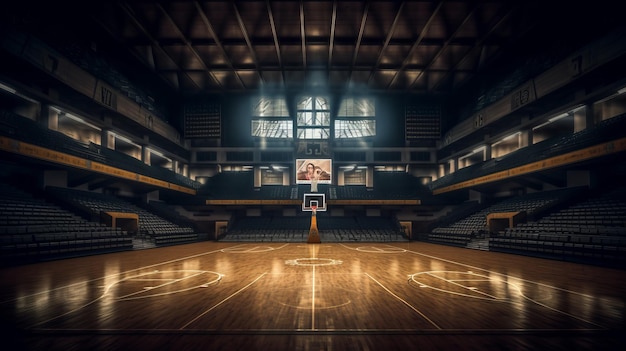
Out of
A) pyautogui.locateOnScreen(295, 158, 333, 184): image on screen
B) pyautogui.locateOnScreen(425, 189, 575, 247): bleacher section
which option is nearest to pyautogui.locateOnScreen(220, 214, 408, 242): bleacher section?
pyautogui.locateOnScreen(425, 189, 575, 247): bleacher section

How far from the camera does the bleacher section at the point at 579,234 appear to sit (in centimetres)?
757

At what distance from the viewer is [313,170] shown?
19.7 meters

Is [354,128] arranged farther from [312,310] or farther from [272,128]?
[312,310]

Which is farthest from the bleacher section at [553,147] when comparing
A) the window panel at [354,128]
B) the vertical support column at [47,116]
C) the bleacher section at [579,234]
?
the vertical support column at [47,116]

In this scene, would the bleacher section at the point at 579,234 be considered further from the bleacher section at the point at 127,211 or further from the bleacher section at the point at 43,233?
the bleacher section at the point at 127,211

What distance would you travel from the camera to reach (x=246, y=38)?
50.5 ft

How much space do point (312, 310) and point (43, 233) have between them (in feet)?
32.2

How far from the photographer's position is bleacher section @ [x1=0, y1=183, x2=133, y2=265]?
7664 millimetres

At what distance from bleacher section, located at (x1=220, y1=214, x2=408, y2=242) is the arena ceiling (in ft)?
34.5

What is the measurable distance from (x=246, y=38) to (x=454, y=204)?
59.6 ft

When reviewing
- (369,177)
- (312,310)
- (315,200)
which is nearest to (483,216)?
(369,177)

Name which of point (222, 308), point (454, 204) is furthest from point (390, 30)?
point (222, 308)

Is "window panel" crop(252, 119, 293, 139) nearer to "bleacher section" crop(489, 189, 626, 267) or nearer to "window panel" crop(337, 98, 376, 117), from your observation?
"window panel" crop(337, 98, 376, 117)

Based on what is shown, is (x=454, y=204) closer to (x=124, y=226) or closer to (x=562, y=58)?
(x=562, y=58)
